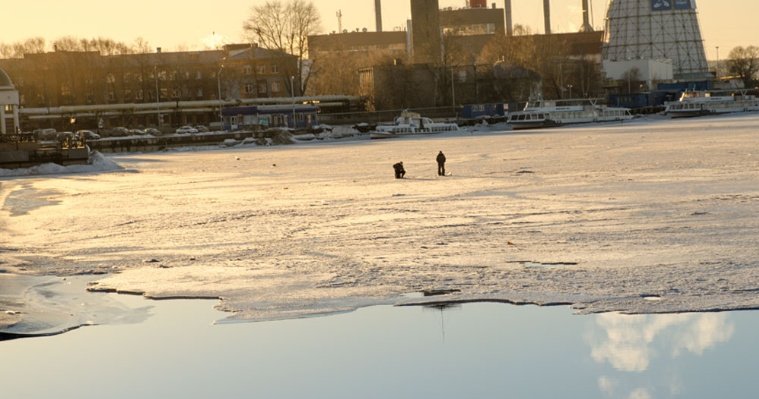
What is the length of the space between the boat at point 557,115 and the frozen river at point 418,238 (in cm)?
6388

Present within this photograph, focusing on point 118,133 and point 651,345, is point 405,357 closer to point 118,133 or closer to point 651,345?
point 651,345

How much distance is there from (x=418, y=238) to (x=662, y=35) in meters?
155

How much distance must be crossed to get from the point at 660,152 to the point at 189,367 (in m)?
36.0

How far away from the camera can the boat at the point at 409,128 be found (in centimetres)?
9906

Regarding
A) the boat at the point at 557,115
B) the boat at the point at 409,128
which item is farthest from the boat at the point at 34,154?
the boat at the point at 557,115

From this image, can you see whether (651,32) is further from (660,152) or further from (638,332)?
(638,332)

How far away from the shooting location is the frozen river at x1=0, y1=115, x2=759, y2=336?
16344 mm

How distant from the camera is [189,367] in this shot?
13359 millimetres

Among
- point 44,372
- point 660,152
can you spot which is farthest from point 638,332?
point 660,152

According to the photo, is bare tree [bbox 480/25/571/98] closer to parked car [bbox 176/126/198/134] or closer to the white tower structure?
the white tower structure

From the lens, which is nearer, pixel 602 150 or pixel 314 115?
pixel 602 150

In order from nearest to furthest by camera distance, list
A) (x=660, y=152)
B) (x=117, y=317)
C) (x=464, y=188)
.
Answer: (x=117, y=317), (x=464, y=188), (x=660, y=152)

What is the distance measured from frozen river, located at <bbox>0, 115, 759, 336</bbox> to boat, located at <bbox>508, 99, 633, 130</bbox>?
210 feet

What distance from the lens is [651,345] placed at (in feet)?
43.1
